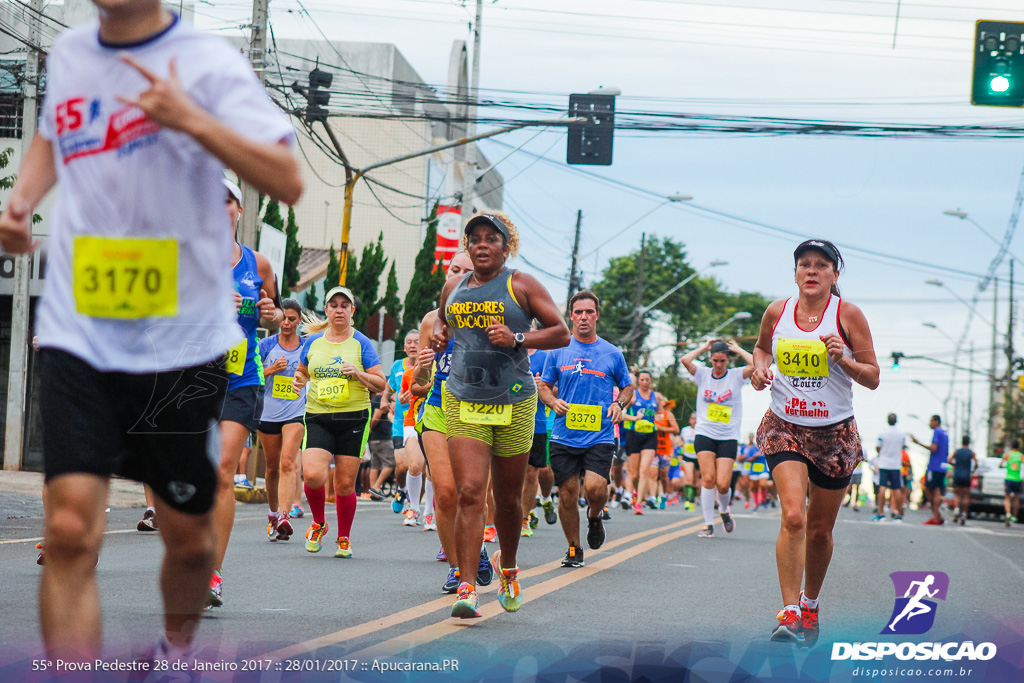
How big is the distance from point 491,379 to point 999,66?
35.2 feet

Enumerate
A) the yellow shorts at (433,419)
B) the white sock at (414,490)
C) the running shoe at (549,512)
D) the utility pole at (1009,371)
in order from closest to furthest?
1. the yellow shorts at (433,419)
2. the white sock at (414,490)
3. the running shoe at (549,512)
4. the utility pole at (1009,371)

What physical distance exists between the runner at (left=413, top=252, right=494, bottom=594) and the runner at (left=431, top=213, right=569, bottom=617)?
699 millimetres

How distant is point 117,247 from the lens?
329 cm

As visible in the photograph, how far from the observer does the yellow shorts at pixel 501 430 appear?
6805 millimetres

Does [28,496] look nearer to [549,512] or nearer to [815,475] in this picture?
[549,512]

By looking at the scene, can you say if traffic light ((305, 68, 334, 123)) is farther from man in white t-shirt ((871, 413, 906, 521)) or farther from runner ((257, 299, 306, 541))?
man in white t-shirt ((871, 413, 906, 521))

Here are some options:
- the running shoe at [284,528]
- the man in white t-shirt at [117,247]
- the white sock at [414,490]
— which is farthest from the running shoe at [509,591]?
the white sock at [414,490]

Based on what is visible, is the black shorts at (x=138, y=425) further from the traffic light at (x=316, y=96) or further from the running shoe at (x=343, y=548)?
the traffic light at (x=316, y=96)

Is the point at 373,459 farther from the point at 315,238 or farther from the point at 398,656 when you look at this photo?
the point at 315,238

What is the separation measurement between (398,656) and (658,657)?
109 cm

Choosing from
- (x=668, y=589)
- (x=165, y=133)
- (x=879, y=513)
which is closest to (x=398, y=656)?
(x=165, y=133)

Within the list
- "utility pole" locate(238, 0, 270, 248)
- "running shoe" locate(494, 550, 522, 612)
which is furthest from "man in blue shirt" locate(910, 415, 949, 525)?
"running shoe" locate(494, 550, 522, 612)

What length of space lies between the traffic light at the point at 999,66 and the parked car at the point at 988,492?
20.2 m

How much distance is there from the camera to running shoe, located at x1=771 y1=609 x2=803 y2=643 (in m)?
6.23
